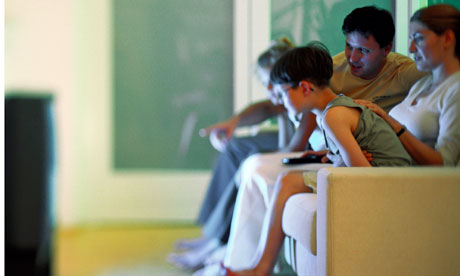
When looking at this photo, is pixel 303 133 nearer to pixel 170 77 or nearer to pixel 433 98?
pixel 433 98

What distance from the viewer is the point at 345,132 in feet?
4.94

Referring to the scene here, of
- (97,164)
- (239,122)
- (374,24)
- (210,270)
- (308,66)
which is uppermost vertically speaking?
(374,24)

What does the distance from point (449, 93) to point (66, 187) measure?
2.81 meters

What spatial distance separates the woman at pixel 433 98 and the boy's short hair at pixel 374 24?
58 mm

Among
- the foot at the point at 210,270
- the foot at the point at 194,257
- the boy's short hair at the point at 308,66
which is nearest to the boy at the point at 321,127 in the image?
the boy's short hair at the point at 308,66

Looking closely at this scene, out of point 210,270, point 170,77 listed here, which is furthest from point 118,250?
point 170,77

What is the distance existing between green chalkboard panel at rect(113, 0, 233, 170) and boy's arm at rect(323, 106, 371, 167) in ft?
7.60

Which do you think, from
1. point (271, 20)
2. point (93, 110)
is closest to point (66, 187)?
point (93, 110)

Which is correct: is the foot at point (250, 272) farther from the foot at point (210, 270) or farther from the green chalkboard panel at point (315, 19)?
the green chalkboard panel at point (315, 19)

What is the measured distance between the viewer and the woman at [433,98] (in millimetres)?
1497

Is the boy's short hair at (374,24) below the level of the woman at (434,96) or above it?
above

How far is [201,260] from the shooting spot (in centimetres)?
255

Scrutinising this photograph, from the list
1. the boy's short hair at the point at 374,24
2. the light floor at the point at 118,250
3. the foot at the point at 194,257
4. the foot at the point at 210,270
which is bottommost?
the light floor at the point at 118,250

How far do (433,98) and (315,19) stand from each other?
1.35 feet
